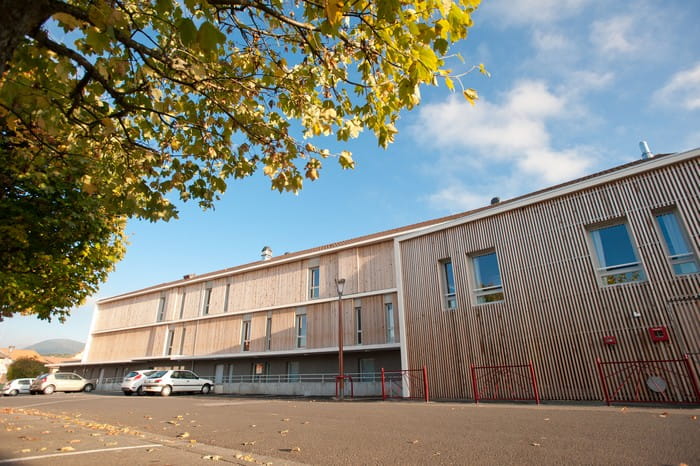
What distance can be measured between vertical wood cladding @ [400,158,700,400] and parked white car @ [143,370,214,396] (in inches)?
556

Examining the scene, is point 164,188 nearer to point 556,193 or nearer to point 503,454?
point 503,454

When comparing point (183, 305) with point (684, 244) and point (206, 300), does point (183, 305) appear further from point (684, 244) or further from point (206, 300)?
point (684, 244)

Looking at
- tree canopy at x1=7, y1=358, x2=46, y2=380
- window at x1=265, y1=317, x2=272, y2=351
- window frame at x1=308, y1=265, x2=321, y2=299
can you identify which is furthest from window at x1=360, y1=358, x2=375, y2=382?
tree canopy at x1=7, y1=358, x2=46, y2=380

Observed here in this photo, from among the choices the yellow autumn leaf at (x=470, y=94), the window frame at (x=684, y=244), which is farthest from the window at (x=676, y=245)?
the yellow autumn leaf at (x=470, y=94)

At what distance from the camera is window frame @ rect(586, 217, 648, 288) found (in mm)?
11382

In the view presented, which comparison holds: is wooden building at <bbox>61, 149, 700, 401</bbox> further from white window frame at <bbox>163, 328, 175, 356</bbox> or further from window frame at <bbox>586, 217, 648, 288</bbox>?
white window frame at <bbox>163, 328, 175, 356</bbox>

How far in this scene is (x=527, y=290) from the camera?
1311 cm

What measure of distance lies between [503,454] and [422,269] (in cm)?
1241

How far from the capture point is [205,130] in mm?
5535

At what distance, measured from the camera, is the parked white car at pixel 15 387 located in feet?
86.6

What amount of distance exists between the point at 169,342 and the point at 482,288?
2608cm

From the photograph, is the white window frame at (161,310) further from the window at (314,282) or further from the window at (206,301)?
the window at (314,282)

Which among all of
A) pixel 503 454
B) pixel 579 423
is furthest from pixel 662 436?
pixel 503 454

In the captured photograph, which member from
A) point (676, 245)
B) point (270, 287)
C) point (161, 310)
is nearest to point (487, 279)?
point (676, 245)
